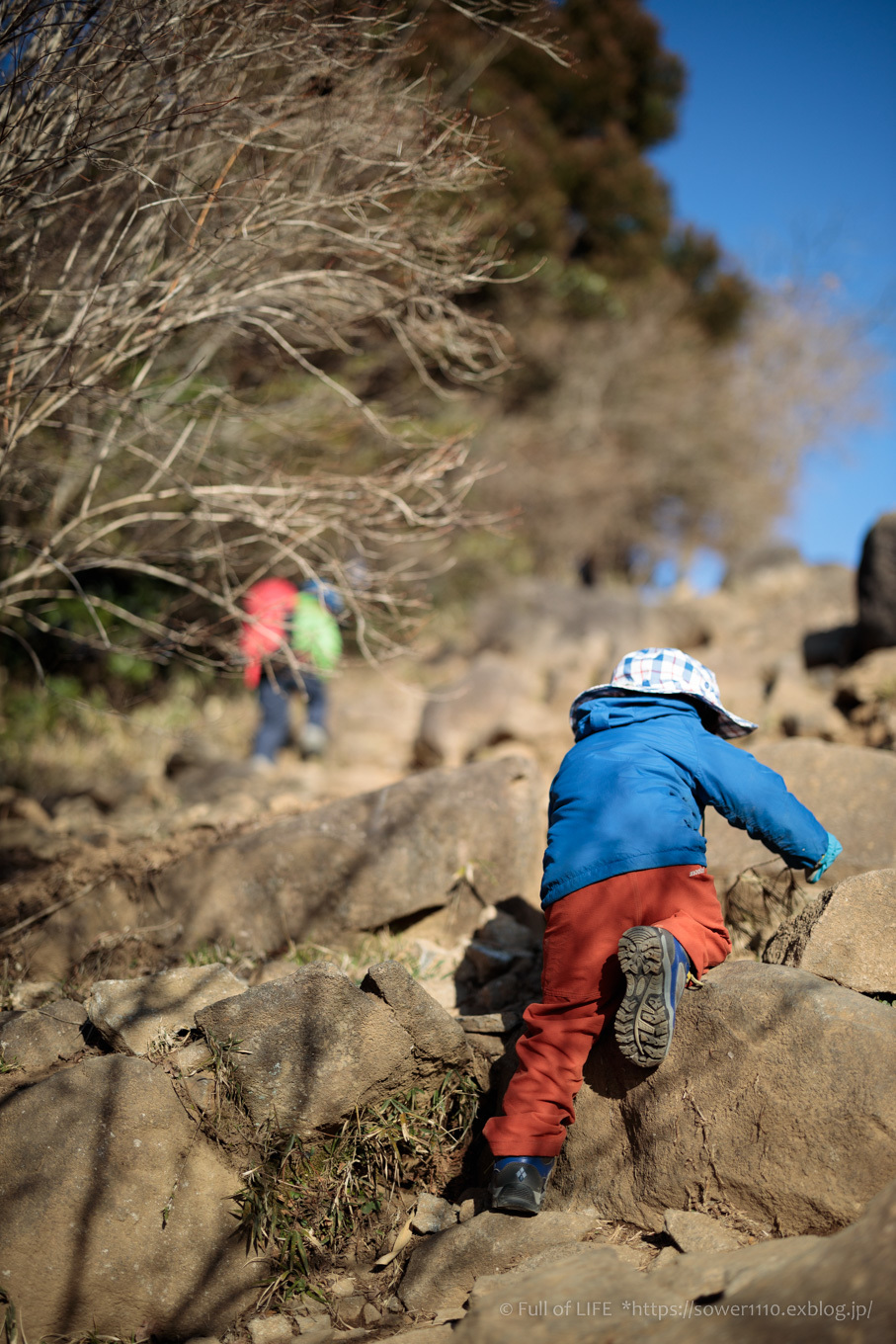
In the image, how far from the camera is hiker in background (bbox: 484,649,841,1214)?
6.88 ft

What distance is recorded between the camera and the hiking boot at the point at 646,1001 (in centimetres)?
205

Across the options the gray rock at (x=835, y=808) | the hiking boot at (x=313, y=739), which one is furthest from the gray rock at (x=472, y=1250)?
the hiking boot at (x=313, y=739)

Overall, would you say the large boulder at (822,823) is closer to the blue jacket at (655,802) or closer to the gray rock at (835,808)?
the gray rock at (835,808)

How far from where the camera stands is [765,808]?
243cm

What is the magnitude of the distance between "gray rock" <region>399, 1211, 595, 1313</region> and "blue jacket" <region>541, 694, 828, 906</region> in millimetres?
783

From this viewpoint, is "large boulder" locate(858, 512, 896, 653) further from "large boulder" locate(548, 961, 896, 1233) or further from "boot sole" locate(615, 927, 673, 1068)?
"boot sole" locate(615, 927, 673, 1068)

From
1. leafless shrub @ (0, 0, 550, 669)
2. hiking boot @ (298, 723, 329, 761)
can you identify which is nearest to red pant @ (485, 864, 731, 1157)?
leafless shrub @ (0, 0, 550, 669)

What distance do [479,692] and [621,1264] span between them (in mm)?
5243

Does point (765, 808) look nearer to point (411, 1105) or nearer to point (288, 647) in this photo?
point (411, 1105)

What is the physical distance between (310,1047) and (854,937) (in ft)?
5.08

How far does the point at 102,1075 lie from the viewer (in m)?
2.24

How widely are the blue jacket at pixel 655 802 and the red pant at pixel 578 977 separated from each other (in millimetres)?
56

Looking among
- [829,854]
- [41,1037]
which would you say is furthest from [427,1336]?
[829,854]

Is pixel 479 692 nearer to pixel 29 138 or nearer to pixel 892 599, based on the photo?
pixel 892 599
